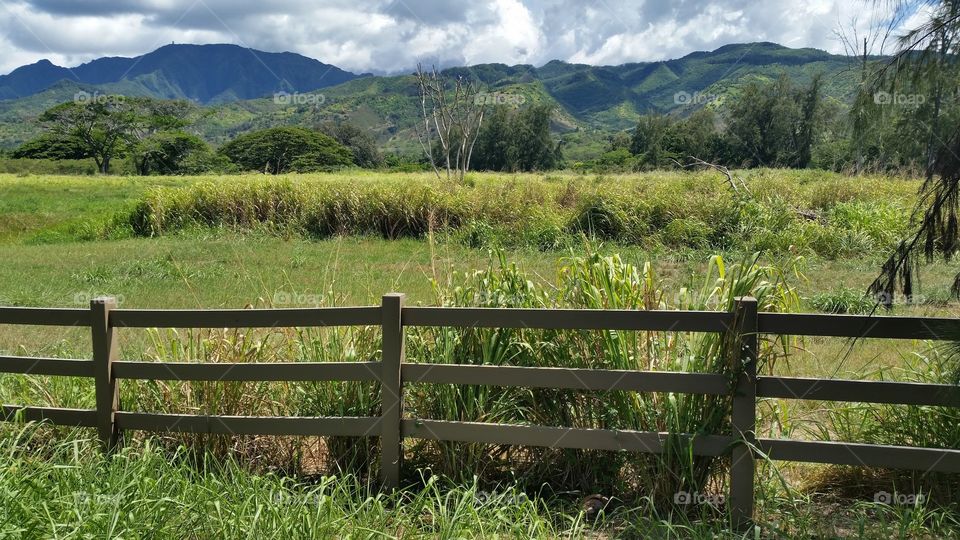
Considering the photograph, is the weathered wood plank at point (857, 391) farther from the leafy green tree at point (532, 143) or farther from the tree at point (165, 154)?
the leafy green tree at point (532, 143)

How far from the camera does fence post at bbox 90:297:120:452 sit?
4730mm

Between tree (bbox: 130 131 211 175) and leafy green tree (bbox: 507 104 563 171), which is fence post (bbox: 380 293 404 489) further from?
leafy green tree (bbox: 507 104 563 171)

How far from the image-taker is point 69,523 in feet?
10.7

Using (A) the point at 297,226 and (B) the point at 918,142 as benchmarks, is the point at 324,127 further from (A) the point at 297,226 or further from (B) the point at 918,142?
(B) the point at 918,142

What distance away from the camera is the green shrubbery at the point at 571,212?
16484mm

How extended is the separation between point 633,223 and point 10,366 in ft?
48.4

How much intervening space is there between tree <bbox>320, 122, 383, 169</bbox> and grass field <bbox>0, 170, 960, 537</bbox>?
201 ft

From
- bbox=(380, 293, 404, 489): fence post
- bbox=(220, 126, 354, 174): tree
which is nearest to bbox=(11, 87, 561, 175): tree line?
bbox=(220, 126, 354, 174): tree

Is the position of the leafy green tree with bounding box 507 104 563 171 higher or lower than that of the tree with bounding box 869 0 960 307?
higher

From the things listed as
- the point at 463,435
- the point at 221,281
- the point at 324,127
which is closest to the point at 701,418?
the point at 463,435

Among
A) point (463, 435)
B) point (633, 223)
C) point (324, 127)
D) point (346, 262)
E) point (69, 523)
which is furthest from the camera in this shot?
point (324, 127)

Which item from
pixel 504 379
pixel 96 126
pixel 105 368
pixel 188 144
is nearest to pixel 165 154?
pixel 188 144

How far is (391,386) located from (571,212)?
15.1m

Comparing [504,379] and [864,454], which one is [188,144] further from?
[864,454]
